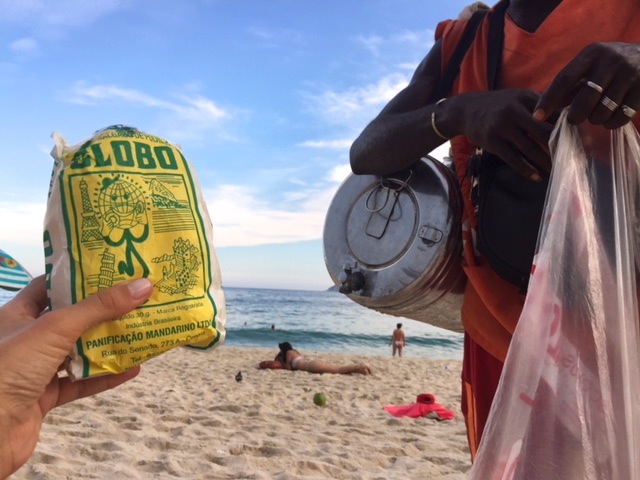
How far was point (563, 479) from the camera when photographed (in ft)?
3.00

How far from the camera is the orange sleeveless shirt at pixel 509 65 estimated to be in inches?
44.8

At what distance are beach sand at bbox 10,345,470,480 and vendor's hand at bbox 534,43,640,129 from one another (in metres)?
2.62

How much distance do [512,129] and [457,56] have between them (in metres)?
0.47

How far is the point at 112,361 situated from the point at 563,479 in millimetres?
792

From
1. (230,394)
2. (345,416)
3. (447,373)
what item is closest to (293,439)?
(345,416)

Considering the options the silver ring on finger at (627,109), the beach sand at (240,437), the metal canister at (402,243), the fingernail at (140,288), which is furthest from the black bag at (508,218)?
the beach sand at (240,437)

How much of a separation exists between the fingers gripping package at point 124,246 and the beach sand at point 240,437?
2.28 metres

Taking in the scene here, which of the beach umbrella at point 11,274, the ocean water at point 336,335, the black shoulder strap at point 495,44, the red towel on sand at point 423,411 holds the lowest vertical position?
the ocean water at point 336,335

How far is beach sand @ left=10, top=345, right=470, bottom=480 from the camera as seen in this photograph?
3.07m

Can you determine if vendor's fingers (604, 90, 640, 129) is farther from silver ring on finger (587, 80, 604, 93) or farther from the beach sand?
the beach sand

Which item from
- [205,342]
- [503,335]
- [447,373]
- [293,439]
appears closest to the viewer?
[205,342]

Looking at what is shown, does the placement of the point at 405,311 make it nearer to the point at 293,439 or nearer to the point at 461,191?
the point at 461,191

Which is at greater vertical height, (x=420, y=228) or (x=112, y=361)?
(x=420, y=228)

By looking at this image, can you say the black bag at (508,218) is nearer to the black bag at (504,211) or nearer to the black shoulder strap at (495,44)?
the black bag at (504,211)
